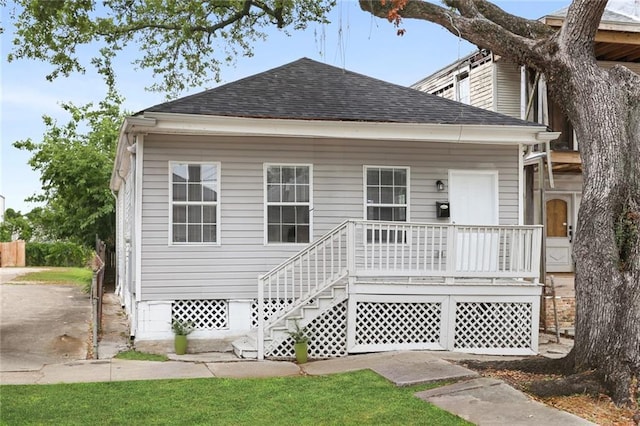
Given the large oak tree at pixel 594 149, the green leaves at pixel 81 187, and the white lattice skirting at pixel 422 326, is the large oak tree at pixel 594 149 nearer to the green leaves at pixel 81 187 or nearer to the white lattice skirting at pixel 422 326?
the white lattice skirting at pixel 422 326

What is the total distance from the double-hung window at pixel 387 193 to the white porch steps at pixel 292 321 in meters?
1.84

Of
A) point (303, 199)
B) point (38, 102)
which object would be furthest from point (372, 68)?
point (38, 102)

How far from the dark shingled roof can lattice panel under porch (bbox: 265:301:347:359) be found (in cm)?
319

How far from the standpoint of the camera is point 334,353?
1043 cm

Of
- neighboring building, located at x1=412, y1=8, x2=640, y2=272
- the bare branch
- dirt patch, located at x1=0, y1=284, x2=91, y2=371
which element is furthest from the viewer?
neighboring building, located at x1=412, y1=8, x2=640, y2=272

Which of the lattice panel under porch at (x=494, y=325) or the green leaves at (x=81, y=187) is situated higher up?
the green leaves at (x=81, y=187)

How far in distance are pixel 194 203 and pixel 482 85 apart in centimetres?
1033

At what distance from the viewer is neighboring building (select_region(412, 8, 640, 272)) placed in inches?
645

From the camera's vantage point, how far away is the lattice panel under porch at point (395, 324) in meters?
10.5

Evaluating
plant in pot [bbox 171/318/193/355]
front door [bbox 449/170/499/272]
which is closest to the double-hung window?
front door [bbox 449/170/499/272]

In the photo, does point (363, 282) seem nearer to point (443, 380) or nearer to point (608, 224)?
point (443, 380)

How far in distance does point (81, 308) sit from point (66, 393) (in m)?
8.32

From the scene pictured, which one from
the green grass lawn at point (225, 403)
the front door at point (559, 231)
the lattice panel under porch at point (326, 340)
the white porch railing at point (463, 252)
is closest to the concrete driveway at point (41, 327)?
the green grass lawn at point (225, 403)

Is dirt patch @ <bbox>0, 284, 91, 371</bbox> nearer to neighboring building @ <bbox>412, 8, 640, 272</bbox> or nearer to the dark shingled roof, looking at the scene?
the dark shingled roof
